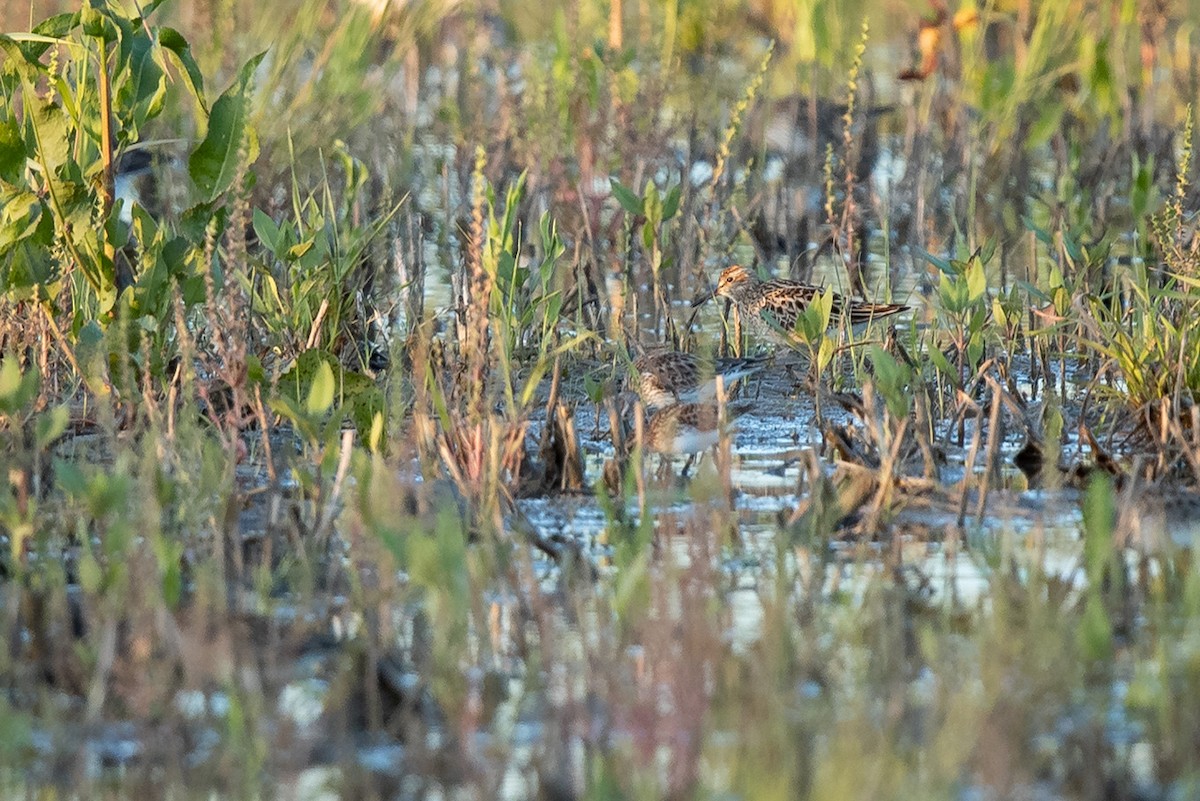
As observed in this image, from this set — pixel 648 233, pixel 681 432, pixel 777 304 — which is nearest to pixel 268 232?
pixel 681 432

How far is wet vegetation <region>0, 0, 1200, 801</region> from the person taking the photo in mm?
2938

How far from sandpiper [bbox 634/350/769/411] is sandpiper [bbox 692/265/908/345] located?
0.80 feet

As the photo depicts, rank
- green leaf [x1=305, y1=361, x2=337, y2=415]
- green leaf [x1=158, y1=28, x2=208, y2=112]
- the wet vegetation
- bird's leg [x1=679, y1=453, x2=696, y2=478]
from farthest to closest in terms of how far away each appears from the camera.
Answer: green leaf [x1=158, y1=28, x2=208, y2=112]
bird's leg [x1=679, y1=453, x2=696, y2=478]
green leaf [x1=305, y1=361, x2=337, y2=415]
the wet vegetation

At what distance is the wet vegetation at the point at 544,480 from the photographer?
2.94 meters

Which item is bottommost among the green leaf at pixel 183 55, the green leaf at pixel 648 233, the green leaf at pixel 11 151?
the green leaf at pixel 648 233

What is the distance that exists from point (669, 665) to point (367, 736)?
501mm

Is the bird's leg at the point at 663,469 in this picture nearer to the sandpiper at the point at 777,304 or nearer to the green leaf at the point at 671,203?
the sandpiper at the point at 777,304

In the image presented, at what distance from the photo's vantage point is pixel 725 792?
8.82ft

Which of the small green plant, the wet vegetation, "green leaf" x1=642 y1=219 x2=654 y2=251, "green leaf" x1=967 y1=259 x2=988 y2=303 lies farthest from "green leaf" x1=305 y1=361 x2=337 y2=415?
"green leaf" x1=642 y1=219 x2=654 y2=251

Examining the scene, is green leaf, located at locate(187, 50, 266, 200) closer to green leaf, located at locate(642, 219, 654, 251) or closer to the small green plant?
green leaf, located at locate(642, 219, 654, 251)

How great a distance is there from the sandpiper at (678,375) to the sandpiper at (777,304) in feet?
0.80

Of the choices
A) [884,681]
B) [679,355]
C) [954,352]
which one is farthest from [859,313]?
[884,681]

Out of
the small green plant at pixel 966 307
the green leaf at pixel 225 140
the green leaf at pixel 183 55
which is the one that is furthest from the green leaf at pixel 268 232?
the small green plant at pixel 966 307

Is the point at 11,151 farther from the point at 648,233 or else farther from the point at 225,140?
the point at 648,233
